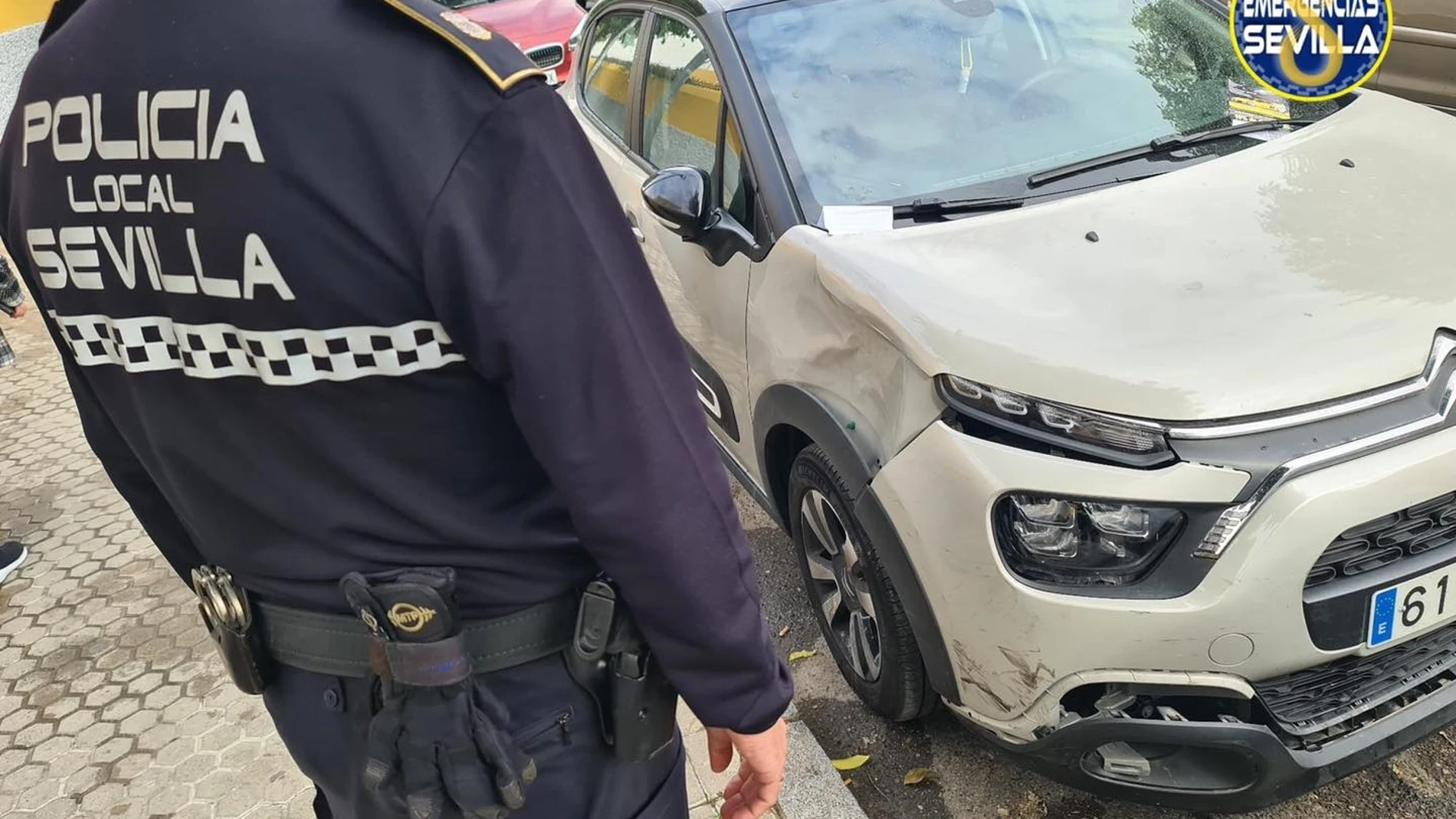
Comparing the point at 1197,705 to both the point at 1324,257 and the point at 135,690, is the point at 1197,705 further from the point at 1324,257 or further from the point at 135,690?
the point at 135,690

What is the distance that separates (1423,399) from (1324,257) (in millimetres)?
387

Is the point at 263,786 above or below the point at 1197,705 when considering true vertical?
below

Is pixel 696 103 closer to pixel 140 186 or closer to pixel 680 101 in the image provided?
pixel 680 101

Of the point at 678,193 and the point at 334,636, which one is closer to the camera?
the point at 334,636

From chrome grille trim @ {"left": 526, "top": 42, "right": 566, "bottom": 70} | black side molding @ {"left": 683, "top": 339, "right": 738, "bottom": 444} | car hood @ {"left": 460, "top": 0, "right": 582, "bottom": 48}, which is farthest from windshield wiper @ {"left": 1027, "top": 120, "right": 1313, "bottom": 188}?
car hood @ {"left": 460, "top": 0, "right": 582, "bottom": 48}

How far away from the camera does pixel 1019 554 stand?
6.07 ft

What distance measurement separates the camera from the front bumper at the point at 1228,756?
1785 millimetres

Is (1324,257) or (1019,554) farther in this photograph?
(1324,257)

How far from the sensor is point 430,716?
44.7 inches

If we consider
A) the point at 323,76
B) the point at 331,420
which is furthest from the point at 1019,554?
the point at 323,76

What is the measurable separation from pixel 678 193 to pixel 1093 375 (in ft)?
3.88

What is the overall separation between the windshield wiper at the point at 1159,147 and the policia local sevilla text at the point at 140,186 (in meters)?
1.95

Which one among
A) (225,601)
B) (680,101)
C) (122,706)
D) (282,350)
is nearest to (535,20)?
(680,101)

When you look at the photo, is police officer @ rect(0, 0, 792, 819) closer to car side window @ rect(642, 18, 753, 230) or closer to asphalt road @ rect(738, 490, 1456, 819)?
asphalt road @ rect(738, 490, 1456, 819)
